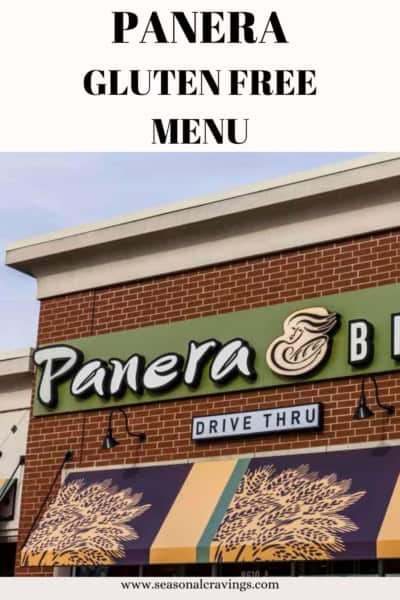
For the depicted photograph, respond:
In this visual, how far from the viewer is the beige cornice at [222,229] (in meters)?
16.9

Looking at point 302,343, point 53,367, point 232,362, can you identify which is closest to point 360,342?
point 302,343

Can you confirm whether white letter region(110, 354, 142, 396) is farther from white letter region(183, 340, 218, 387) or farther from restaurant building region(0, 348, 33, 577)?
restaurant building region(0, 348, 33, 577)

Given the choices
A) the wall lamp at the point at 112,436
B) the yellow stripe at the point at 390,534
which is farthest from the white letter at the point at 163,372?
the yellow stripe at the point at 390,534

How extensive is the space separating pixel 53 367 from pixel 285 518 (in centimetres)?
567

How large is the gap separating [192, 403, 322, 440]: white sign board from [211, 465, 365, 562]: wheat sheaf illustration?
65 cm

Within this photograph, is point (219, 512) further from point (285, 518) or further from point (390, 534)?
point (390, 534)

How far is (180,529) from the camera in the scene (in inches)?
656

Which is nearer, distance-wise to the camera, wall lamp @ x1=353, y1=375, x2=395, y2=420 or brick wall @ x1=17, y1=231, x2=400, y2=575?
wall lamp @ x1=353, y1=375, x2=395, y2=420

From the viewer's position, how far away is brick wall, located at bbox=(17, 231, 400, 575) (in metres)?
16.5

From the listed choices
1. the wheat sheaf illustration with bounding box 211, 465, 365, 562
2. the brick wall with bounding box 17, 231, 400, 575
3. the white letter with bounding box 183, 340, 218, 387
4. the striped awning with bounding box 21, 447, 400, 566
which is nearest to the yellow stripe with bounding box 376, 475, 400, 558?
the striped awning with bounding box 21, 447, 400, 566

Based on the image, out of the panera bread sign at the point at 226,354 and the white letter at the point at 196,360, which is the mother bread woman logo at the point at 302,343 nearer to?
the panera bread sign at the point at 226,354

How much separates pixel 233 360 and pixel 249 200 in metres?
2.49
